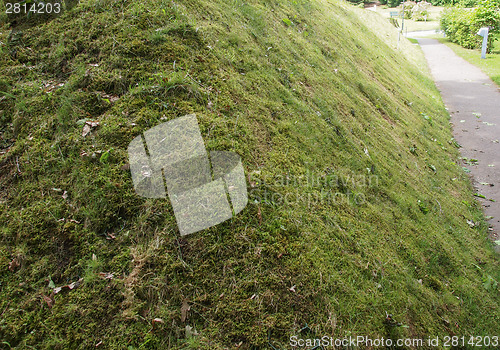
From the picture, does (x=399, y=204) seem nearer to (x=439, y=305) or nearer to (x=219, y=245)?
(x=439, y=305)

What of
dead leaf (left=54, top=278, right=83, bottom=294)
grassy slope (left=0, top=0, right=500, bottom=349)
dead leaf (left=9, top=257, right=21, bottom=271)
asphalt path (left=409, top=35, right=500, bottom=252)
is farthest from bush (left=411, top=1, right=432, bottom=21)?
dead leaf (left=9, top=257, right=21, bottom=271)

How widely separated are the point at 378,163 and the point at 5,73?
540 cm

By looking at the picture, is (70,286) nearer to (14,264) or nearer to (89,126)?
(14,264)

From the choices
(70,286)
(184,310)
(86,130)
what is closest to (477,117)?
(184,310)

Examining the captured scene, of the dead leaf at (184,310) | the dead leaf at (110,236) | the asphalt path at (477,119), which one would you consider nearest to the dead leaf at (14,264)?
the dead leaf at (110,236)

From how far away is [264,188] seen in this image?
10.1ft

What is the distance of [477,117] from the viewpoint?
34.2 feet

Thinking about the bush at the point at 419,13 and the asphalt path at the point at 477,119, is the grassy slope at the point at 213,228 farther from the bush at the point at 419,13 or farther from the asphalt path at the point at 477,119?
the bush at the point at 419,13

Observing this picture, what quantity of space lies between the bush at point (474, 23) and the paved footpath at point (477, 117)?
5.01m

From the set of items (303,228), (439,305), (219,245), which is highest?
(219,245)

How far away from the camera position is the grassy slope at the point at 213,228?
2262 millimetres

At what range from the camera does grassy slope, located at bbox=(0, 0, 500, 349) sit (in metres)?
2.26

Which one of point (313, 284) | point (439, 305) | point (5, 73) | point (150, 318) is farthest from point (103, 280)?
point (439, 305)

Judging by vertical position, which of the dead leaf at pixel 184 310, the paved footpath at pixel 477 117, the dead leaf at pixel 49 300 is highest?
the dead leaf at pixel 49 300
